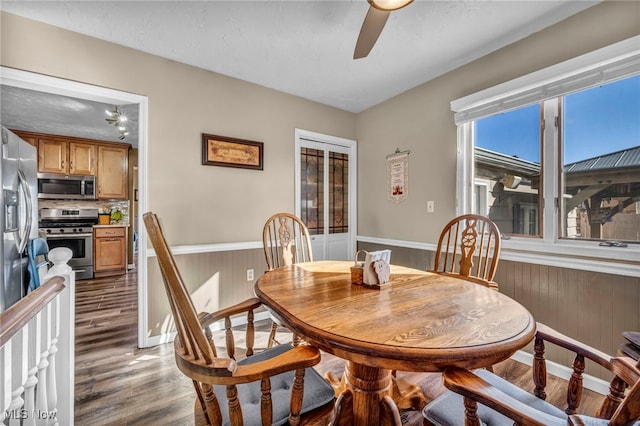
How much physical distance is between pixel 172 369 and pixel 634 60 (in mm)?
3660

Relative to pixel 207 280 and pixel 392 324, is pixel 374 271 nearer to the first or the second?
pixel 392 324

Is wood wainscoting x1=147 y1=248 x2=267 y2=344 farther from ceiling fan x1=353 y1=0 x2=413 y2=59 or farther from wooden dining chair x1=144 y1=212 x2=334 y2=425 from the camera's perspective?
ceiling fan x1=353 y1=0 x2=413 y2=59

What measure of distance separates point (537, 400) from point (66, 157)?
6.51 metres

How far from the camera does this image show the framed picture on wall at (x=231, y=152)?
2.73m

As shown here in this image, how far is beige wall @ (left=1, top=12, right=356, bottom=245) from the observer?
210 cm

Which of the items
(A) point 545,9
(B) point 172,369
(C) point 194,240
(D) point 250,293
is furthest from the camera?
(D) point 250,293

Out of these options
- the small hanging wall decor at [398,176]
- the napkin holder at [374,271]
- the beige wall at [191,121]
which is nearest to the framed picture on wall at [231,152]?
the beige wall at [191,121]

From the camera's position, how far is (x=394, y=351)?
80 centimetres

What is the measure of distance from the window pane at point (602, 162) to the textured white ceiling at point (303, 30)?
2.08ft

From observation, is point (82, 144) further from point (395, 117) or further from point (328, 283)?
point (328, 283)

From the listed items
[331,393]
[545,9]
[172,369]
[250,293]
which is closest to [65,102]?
[250,293]

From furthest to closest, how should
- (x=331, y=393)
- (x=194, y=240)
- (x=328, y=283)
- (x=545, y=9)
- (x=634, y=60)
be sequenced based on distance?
(x=194, y=240) → (x=545, y=9) → (x=634, y=60) → (x=328, y=283) → (x=331, y=393)

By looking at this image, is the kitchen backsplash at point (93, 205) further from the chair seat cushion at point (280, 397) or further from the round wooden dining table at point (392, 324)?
the chair seat cushion at point (280, 397)

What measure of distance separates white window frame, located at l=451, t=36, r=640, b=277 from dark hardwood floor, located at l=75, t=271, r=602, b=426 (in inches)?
34.0
